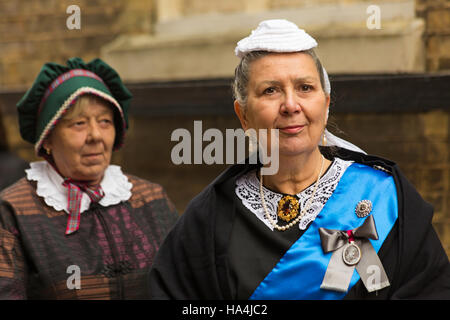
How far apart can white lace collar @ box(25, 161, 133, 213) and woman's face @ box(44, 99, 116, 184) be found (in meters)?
0.07

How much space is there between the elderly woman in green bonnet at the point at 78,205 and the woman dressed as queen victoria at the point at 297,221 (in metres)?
0.72

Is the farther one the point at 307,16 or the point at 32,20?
the point at 32,20

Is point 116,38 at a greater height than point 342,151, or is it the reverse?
point 116,38

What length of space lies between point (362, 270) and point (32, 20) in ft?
16.4

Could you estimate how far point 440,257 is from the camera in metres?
2.28

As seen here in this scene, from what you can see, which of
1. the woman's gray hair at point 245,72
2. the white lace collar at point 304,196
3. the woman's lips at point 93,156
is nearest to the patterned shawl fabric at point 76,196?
the woman's lips at point 93,156

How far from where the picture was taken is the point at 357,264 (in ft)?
7.50

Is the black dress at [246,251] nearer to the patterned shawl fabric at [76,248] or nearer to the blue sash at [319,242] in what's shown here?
the blue sash at [319,242]

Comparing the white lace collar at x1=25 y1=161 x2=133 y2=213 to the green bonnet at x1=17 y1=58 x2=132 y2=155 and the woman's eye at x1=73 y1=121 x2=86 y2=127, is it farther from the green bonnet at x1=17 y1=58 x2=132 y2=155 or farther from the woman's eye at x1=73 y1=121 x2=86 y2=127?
the woman's eye at x1=73 y1=121 x2=86 y2=127

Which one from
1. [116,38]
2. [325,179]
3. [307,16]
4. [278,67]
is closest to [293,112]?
[278,67]

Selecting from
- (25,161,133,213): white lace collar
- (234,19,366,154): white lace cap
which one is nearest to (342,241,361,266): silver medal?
(234,19,366,154): white lace cap

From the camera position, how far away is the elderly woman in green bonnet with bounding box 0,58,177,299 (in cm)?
307

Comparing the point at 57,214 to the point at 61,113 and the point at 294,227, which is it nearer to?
the point at 61,113

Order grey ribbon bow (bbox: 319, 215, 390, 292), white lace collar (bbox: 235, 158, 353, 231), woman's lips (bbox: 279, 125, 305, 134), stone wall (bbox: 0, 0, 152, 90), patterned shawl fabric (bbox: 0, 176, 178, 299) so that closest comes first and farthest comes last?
grey ribbon bow (bbox: 319, 215, 390, 292) → woman's lips (bbox: 279, 125, 305, 134) → white lace collar (bbox: 235, 158, 353, 231) → patterned shawl fabric (bbox: 0, 176, 178, 299) → stone wall (bbox: 0, 0, 152, 90)
